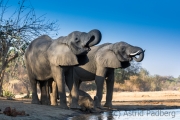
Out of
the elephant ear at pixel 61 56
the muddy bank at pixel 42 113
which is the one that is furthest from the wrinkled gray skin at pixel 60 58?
the muddy bank at pixel 42 113

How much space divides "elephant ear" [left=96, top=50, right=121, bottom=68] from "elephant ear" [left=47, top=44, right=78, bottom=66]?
10.2 ft

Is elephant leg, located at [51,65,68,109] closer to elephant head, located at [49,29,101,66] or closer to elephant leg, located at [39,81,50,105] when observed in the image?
elephant head, located at [49,29,101,66]

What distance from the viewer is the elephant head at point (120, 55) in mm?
18438

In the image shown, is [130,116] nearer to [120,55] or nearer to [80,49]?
[80,49]

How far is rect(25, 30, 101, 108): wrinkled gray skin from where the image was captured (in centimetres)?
1570

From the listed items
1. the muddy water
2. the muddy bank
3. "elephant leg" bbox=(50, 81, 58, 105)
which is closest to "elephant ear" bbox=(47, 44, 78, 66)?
the muddy bank

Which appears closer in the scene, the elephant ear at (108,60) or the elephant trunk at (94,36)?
the elephant trunk at (94,36)

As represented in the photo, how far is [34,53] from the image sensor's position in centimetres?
1761

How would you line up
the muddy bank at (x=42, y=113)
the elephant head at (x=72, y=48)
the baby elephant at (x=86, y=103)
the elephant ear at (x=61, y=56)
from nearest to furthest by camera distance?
the muddy bank at (x=42, y=113) → the elephant head at (x=72, y=48) → the elephant ear at (x=61, y=56) → the baby elephant at (x=86, y=103)

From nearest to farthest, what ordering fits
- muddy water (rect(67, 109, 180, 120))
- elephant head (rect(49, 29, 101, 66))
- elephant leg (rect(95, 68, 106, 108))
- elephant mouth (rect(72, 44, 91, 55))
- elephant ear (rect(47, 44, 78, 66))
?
muddy water (rect(67, 109, 180, 120)) < elephant head (rect(49, 29, 101, 66)) < elephant mouth (rect(72, 44, 91, 55)) < elephant ear (rect(47, 44, 78, 66)) < elephant leg (rect(95, 68, 106, 108))

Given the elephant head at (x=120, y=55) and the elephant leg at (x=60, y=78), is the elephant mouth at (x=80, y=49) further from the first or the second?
the elephant head at (x=120, y=55)

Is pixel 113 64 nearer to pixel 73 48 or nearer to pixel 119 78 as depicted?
pixel 73 48

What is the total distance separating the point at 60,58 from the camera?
1617cm

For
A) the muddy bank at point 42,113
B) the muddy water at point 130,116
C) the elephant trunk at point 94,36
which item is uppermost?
the elephant trunk at point 94,36
